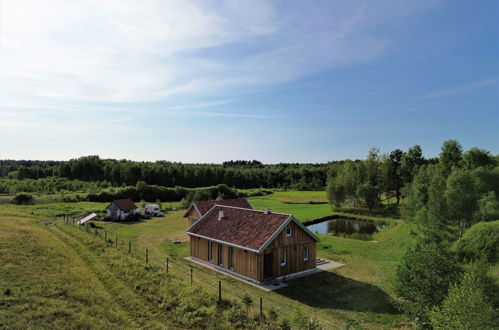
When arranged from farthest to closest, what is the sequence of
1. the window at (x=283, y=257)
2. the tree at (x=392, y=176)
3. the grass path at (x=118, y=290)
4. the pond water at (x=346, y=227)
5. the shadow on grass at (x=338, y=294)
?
the tree at (x=392, y=176) < the pond water at (x=346, y=227) < the window at (x=283, y=257) < the shadow on grass at (x=338, y=294) < the grass path at (x=118, y=290)

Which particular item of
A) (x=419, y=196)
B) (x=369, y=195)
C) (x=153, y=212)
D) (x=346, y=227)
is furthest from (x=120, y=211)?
(x=369, y=195)

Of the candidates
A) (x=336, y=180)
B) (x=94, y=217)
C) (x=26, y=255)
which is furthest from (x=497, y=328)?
(x=336, y=180)

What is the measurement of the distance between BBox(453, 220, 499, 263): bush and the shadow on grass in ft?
31.3

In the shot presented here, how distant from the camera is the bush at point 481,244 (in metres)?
24.8

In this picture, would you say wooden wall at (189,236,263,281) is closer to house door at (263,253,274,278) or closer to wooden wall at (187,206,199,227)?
house door at (263,253,274,278)

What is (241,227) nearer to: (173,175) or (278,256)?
(278,256)

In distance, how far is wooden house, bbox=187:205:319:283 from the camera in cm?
2231

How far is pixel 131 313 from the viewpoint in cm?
1510

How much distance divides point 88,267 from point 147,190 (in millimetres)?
57997

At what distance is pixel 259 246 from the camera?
21.8 metres

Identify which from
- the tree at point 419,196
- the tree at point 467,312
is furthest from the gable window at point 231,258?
the tree at point 419,196

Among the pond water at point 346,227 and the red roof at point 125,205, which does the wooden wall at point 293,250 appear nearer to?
the pond water at point 346,227

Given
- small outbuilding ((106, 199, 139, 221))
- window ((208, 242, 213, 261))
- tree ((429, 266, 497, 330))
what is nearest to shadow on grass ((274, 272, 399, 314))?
window ((208, 242, 213, 261))

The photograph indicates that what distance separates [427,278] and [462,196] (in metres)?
27.2
